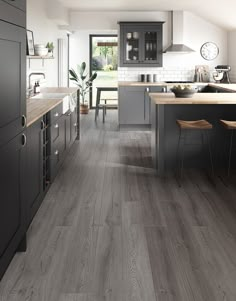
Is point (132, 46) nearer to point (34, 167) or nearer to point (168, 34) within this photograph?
point (168, 34)

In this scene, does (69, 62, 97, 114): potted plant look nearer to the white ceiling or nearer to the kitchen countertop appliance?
the white ceiling

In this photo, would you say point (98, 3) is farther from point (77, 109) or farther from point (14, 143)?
point (14, 143)

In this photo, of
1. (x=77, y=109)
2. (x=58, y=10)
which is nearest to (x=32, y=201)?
(x=77, y=109)

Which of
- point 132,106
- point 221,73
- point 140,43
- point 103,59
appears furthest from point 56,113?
point 103,59

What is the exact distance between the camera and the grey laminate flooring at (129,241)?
257 centimetres

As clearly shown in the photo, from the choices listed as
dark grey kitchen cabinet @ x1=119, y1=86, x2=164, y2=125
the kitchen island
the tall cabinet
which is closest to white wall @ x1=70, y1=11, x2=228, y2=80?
dark grey kitchen cabinet @ x1=119, y1=86, x2=164, y2=125

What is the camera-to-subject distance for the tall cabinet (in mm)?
2430

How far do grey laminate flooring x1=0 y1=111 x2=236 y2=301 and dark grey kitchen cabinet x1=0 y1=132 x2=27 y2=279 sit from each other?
0.62 ft

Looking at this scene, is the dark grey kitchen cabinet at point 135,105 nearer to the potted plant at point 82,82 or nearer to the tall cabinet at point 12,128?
the potted plant at point 82,82

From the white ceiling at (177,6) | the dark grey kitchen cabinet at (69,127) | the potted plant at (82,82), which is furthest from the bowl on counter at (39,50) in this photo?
the potted plant at (82,82)

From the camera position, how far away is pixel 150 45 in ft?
31.4

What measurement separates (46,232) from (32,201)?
0.29m

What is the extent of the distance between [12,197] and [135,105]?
6617mm

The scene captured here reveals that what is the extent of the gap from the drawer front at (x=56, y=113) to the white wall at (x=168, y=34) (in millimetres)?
4681
